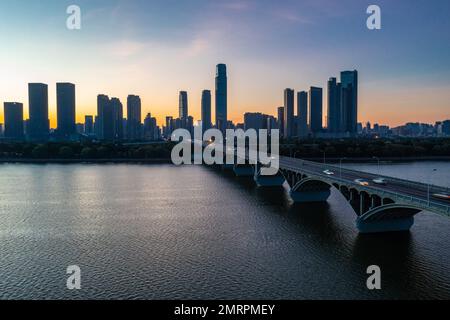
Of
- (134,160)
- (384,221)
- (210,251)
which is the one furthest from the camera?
(134,160)

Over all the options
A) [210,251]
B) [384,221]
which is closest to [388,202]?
[384,221]

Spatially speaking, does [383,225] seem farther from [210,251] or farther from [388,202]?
[210,251]

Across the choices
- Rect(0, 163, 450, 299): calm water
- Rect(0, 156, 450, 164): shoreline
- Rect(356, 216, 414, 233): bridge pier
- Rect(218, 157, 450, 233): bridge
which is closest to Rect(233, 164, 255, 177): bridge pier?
Rect(0, 163, 450, 299): calm water

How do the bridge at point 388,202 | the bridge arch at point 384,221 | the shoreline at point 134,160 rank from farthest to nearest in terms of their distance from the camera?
the shoreline at point 134,160
the bridge arch at point 384,221
the bridge at point 388,202

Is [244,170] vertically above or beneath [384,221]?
beneath

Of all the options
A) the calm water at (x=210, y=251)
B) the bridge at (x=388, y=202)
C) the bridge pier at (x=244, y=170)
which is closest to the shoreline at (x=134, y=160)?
the bridge pier at (x=244, y=170)

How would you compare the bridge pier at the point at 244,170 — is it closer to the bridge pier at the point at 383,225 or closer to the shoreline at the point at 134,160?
the shoreline at the point at 134,160

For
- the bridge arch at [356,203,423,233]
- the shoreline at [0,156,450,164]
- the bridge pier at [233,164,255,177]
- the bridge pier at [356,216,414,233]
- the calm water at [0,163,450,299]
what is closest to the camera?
the calm water at [0,163,450,299]

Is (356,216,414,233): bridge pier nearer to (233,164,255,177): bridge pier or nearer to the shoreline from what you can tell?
(233,164,255,177): bridge pier
